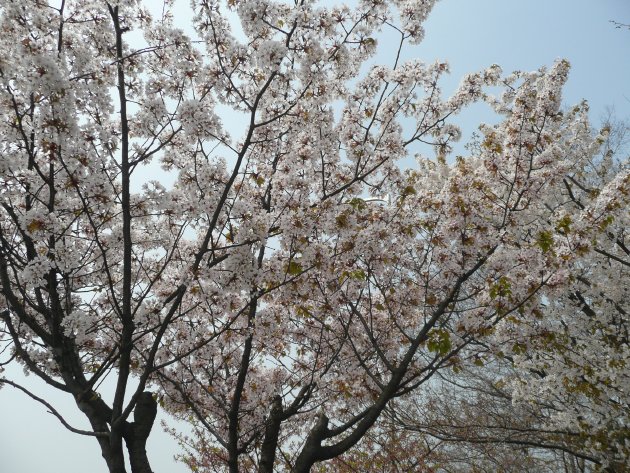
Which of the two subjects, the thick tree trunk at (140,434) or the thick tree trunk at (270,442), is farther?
the thick tree trunk at (270,442)

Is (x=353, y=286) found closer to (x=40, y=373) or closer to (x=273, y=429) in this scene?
(x=273, y=429)

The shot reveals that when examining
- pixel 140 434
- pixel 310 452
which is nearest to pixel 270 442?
pixel 310 452

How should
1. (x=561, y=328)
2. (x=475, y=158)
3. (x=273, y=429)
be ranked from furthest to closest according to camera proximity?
1. (x=475, y=158)
2. (x=561, y=328)
3. (x=273, y=429)

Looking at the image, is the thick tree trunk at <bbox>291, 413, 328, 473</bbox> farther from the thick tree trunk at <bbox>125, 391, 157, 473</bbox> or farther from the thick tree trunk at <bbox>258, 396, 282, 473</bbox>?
the thick tree trunk at <bbox>125, 391, 157, 473</bbox>

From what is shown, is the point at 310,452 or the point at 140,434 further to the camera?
the point at 310,452

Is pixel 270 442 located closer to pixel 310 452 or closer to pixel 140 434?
pixel 310 452

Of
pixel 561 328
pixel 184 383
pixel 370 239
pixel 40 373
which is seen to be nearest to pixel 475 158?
pixel 561 328

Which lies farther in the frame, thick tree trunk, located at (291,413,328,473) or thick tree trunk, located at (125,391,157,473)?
thick tree trunk, located at (291,413,328,473)

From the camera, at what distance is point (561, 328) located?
7785 millimetres

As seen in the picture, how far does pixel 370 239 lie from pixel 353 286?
1464 mm

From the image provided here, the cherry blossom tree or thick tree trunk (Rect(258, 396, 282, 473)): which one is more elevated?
the cherry blossom tree

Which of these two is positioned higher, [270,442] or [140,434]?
[270,442]

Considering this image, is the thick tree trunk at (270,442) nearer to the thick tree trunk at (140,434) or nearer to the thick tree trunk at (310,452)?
the thick tree trunk at (310,452)

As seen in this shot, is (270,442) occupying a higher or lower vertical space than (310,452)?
higher
